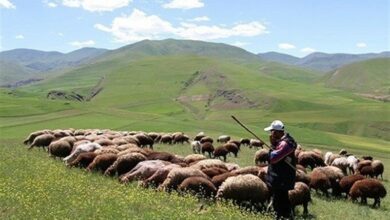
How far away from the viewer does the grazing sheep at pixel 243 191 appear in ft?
57.5

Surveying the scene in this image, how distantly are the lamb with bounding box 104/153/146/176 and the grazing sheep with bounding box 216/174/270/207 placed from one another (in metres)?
5.90

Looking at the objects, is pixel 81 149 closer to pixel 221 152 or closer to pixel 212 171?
pixel 212 171

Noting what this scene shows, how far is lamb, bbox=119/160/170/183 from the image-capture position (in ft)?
66.7

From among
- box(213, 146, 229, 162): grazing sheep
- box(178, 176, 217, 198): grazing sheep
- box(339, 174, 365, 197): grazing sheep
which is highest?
box(178, 176, 217, 198): grazing sheep

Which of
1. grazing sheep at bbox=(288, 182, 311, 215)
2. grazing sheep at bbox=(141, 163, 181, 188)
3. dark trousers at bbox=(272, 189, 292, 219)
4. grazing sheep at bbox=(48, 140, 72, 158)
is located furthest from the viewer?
grazing sheep at bbox=(48, 140, 72, 158)

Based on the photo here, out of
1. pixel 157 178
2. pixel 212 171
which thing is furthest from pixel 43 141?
pixel 212 171

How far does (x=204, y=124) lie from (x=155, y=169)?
60.1 metres

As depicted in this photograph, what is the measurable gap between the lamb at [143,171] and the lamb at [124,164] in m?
1.03

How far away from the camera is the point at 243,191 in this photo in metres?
17.5

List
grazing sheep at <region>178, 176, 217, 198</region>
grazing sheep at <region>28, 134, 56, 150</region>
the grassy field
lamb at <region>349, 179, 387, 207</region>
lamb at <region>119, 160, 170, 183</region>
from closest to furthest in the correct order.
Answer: the grassy field
grazing sheep at <region>178, 176, 217, 198</region>
lamb at <region>119, 160, 170, 183</region>
lamb at <region>349, 179, 387, 207</region>
grazing sheep at <region>28, 134, 56, 150</region>

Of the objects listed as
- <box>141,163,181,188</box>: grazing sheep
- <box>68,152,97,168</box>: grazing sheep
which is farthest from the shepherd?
<box>68,152,97,168</box>: grazing sheep

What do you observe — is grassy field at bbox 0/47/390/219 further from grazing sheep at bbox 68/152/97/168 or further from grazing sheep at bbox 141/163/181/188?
grazing sheep at bbox 68/152/97/168

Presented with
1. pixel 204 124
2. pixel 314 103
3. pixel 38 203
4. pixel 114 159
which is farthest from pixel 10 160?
pixel 314 103

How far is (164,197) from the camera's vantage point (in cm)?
1653
